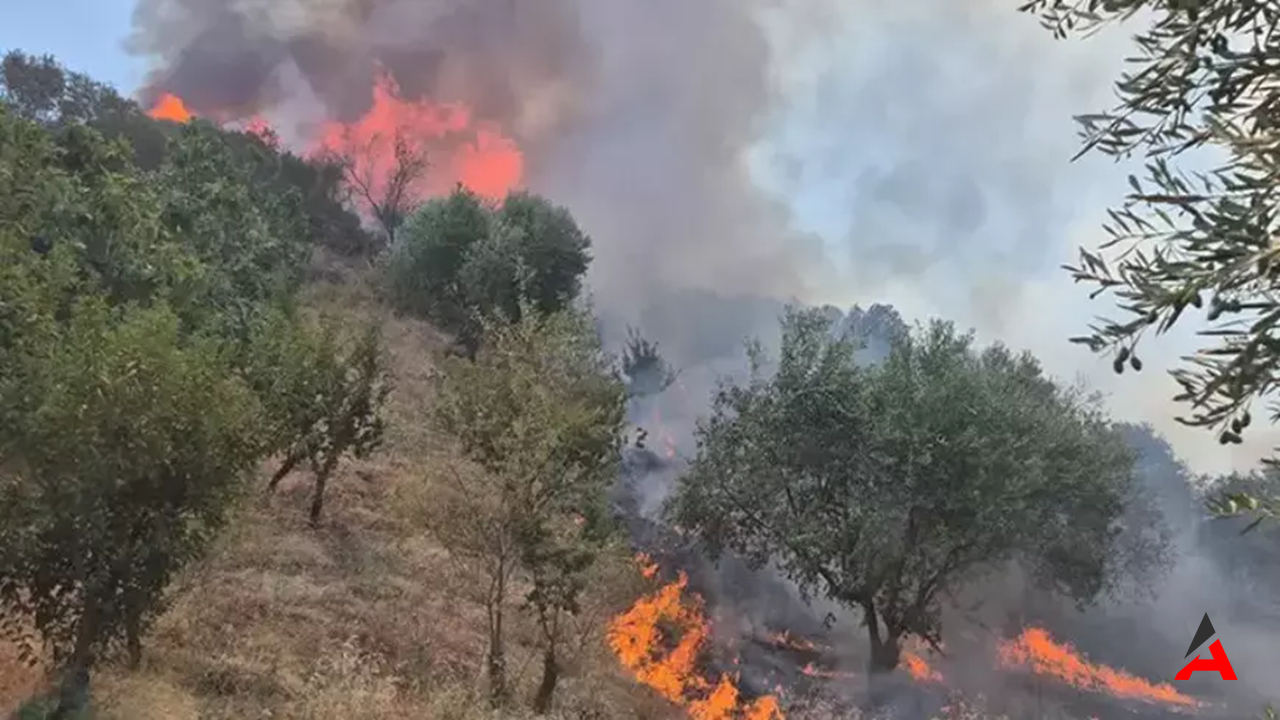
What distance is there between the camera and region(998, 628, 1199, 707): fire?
37.3 m

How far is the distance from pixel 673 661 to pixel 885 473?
9.07 m

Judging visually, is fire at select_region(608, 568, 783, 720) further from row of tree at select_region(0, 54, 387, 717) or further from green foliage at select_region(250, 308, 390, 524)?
row of tree at select_region(0, 54, 387, 717)

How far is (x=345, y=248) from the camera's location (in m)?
66.9

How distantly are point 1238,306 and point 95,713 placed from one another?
1357cm

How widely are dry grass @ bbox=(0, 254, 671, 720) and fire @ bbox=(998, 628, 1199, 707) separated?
2142 cm

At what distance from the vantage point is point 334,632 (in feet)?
60.6

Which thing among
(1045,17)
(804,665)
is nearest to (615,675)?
(804,665)

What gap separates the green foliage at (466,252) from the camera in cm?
4819

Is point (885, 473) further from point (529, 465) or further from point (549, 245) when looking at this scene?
point (549, 245)

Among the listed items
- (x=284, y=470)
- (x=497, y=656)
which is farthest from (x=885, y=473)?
(x=284, y=470)

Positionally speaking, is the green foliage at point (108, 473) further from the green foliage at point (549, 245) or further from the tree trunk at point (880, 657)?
the green foliage at point (549, 245)

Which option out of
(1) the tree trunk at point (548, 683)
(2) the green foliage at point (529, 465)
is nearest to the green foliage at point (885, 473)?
(1) the tree trunk at point (548, 683)

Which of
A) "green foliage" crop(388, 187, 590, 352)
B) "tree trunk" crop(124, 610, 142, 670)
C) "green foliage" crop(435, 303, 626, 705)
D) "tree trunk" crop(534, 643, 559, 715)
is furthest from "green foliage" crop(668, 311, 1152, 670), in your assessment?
→ "green foliage" crop(388, 187, 590, 352)

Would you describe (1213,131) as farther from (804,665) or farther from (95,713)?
(804,665)
